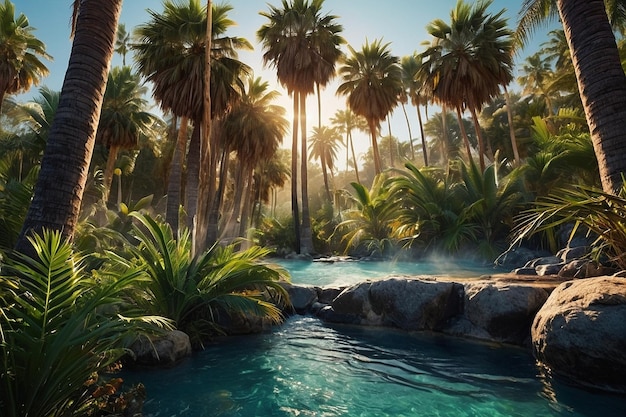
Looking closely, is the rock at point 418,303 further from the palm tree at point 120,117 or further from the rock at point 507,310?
the palm tree at point 120,117

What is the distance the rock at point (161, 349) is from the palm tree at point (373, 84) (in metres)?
20.8

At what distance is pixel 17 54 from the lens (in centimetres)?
1733

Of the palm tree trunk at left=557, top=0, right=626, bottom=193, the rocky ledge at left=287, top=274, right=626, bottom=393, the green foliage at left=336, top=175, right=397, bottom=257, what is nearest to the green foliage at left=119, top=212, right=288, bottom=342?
the rocky ledge at left=287, top=274, right=626, bottom=393

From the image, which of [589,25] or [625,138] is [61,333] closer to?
[625,138]

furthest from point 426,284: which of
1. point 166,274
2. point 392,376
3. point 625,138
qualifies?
point 166,274

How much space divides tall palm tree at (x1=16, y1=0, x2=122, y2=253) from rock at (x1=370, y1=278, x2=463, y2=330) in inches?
195

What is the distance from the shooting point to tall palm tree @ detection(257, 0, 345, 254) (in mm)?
20625

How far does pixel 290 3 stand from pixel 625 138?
2094cm

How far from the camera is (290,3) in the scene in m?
21.2

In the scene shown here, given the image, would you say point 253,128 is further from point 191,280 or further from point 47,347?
point 47,347

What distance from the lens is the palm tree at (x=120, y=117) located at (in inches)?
752

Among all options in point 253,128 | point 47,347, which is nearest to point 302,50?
point 253,128

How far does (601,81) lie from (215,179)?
1605cm

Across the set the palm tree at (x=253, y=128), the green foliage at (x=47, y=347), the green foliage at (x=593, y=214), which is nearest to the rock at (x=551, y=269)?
the green foliage at (x=593, y=214)
